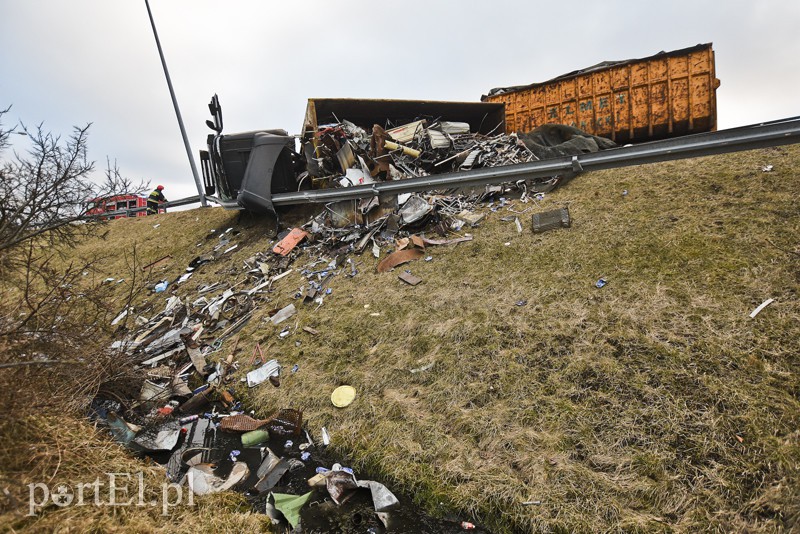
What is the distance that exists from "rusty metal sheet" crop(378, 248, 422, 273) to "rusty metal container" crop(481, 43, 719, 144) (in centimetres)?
532

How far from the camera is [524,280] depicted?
4.40 meters

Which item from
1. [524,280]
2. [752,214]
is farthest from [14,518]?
[752,214]

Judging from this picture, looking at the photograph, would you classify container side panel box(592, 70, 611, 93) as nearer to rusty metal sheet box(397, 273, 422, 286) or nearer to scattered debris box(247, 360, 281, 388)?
rusty metal sheet box(397, 273, 422, 286)

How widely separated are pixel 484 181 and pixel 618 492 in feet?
14.5

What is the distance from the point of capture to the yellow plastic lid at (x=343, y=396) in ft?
12.3

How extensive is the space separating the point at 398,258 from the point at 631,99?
6.23m

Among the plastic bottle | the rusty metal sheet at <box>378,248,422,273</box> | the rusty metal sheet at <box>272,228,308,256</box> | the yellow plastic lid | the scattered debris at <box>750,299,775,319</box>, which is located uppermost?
the rusty metal sheet at <box>272,228,308,256</box>

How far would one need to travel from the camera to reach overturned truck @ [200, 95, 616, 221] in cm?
728

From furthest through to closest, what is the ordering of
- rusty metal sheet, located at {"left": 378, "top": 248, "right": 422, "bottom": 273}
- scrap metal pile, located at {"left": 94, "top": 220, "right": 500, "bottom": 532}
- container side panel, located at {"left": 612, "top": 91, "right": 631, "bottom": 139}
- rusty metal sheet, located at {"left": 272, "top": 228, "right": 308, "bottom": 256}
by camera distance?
1. container side panel, located at {"left": 612, "top": 91, "right": 631, "bottom": 139}
2. rusty metal sheet, located at {"left": 272, "top": 228, "right": 308, "bottom": 256}
3. rusty metal sheet, located at {"left": 378, "top": 248, "right": 422, "bottom": 273}
4. scrap metal pile, located at {"left": 94, "top": 220, "right": 500, "bottom": 532}

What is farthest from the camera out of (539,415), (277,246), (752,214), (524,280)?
(277,246)

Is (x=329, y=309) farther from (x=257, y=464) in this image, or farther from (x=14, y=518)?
(x=14, y=518)

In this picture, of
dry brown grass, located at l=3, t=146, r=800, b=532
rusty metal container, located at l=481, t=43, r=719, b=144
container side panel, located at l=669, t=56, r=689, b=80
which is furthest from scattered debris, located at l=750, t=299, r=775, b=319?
container side panel, located at l=669, t=56, r=689, b=80

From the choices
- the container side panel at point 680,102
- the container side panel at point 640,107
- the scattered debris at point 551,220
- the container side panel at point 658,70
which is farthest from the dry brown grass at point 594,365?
the container side panel at point 658,70

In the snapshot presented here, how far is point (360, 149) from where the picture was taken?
25.2 feet
